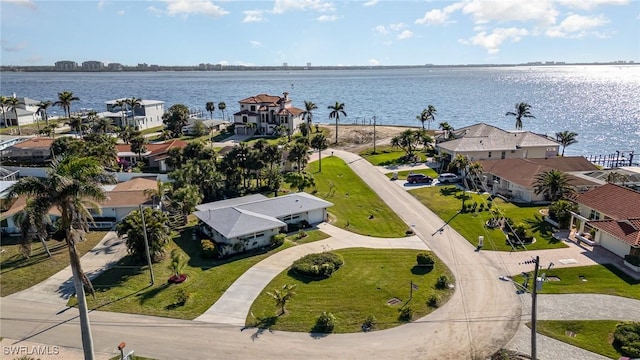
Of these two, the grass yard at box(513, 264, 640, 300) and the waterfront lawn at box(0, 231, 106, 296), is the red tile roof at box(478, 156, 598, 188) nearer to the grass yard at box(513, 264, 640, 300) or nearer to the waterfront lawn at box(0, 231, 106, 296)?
the grass yard at box(513, 264, 640, 300)

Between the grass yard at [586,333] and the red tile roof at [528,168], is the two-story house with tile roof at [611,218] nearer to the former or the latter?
the red tile roof at [528,168]

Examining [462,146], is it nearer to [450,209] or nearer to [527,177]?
[527,177]

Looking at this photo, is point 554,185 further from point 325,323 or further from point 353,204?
point 325,323

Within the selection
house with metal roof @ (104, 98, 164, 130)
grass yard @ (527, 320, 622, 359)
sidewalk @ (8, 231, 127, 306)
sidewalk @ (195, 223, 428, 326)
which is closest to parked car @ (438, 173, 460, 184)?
sidewalk @ (195, 223, 428, 326)

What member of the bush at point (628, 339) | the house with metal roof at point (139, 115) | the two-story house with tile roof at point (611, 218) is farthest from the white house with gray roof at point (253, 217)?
the house with metal roof at point (139, 115)

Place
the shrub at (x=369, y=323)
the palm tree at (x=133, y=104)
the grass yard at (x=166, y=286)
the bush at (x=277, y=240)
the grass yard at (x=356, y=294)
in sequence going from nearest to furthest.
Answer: the shrub at (x=369, y=323) < the grass yard at (x=356, y=294) < the grass yard at (x=166, y=286) < the bush at (x=277, y=240) < the palm tree at (x=133, y=104)

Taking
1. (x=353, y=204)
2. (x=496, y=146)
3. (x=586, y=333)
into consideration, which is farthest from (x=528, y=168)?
(x=586, y=333)

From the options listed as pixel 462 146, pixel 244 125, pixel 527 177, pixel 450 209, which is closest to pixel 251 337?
pixel 450 209
